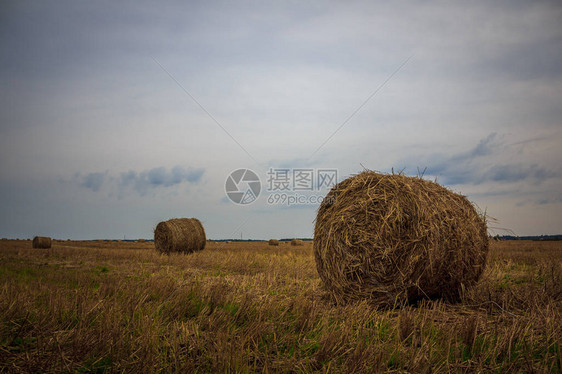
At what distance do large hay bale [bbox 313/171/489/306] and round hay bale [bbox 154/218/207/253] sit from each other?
44.6 feet

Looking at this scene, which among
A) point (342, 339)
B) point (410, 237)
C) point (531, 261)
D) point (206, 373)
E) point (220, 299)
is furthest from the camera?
point (531, 261)

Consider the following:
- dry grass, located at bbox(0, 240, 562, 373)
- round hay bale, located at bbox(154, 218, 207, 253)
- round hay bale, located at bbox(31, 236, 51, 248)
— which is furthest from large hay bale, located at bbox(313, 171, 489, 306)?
round hay bale, located at bbox(31, 236, 51, 248)

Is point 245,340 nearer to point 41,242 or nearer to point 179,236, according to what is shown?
point 179,236

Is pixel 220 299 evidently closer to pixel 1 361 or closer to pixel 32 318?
pixel 32 318

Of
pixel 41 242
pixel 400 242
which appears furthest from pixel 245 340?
pixel 41 242

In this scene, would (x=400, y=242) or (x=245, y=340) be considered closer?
(x=245, y=340)

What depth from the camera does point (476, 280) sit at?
6.54 metres

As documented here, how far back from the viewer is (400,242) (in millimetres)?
5809

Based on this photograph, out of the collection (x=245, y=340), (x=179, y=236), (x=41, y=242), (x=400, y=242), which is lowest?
(x=41, y=242)

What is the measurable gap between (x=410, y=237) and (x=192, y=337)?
3787 mm

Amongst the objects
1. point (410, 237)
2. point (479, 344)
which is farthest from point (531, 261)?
point (479, 344)

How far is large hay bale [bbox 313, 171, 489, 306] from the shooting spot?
5.75 metres

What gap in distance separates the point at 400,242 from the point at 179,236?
598 inches

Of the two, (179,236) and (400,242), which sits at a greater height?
(400,242)
